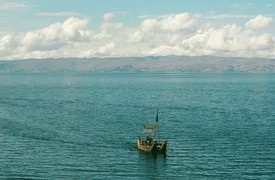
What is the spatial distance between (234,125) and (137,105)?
6957cm

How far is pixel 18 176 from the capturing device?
75.0 metres

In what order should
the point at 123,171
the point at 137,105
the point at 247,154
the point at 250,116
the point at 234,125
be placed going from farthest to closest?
the point at 137,105 → the point at 250,116 → the point at 234,125 → the point at 247,154 → the point at 123,171

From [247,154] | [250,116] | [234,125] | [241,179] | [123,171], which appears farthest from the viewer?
[250,116]

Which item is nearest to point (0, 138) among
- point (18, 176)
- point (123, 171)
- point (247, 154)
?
point (18, 176)

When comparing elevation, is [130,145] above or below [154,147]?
below

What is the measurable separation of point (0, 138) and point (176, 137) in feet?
154

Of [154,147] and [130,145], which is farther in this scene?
[130,145]

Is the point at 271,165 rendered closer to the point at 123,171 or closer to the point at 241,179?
the point at 241,179

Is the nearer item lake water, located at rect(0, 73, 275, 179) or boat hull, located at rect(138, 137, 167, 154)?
lake water, located at rect(0, 73, 275, 179)

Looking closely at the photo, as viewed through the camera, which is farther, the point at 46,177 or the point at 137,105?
the point at 137,105

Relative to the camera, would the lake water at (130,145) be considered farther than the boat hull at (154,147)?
No

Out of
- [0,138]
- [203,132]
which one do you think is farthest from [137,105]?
[0,138]

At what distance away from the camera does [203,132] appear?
4560 inches

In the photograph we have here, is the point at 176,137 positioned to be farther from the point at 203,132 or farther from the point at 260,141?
the point at 260,141
